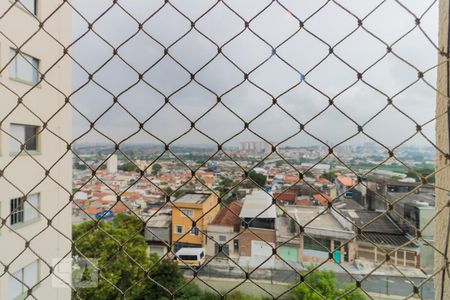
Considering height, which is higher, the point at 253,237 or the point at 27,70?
the point at 27,70

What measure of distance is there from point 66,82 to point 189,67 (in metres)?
0.38

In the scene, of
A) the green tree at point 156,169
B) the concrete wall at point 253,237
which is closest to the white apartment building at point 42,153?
the green tree at point 156,169

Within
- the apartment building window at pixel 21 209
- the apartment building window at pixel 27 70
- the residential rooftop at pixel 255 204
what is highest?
the apartment building window at pixel 27 70

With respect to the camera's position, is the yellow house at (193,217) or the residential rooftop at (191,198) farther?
the residential rooftop at (191,198)

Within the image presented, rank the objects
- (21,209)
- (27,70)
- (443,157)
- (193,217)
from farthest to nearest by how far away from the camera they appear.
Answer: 1. (27,70)
2. (21,209)
3. (193,217)
4. (443,157)

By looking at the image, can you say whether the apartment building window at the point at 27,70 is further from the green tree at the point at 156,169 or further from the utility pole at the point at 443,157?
the utility pole at the point at 443,157

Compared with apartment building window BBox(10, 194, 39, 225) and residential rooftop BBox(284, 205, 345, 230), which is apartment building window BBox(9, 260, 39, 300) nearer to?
apartment building window BBox(10, 194, 39, 225)

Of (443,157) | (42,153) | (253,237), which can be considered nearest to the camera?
(443,157)

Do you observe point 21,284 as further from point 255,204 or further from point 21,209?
point 255,204

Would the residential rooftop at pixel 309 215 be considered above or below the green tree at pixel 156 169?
below

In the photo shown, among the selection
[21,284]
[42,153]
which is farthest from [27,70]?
[21,284]

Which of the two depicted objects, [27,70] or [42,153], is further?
[27,70]

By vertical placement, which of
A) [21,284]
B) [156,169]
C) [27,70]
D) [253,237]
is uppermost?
[27,70]

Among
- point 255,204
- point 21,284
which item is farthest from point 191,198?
point 21,284
